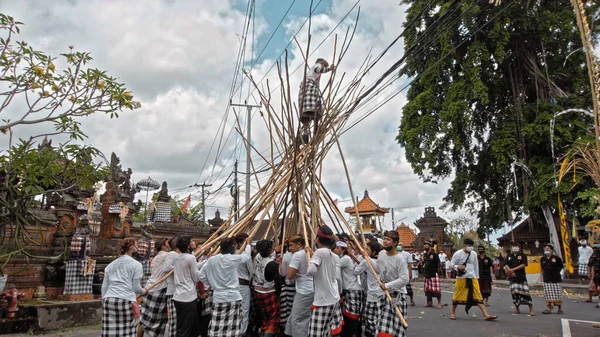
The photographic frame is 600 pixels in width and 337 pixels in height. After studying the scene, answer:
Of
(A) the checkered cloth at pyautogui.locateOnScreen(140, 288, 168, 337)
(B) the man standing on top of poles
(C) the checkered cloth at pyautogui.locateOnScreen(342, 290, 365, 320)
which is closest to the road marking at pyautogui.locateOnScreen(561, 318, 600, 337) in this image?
(C) the checkered cloth at pyautogui.locateOnScreen(342, 290, 365, 320)

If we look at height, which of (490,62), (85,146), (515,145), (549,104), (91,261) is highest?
(490,62)

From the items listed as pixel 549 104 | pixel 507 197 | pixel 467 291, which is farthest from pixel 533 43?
pixel 467 291

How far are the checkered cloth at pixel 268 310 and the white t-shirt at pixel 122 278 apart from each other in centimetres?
132

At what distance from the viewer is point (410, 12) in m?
16.7

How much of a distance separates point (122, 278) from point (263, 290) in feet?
4.83

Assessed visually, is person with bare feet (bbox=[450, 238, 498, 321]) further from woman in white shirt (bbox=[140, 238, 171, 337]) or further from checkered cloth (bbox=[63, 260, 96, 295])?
checkered cloth (bbox=[63, 260, 96, 295])

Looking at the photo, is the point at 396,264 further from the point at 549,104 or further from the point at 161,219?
the point at 161,219

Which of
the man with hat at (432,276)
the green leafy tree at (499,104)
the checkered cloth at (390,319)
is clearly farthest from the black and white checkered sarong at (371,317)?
the green leafy tree at (499,104)

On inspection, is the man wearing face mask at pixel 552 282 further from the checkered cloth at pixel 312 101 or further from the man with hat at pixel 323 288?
the man with hat at pixel 323 288

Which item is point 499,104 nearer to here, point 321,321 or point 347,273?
point 347,273

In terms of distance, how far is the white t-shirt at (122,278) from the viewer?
152 inches

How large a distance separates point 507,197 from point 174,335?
15.1m

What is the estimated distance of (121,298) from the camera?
Result: 384 centimetres

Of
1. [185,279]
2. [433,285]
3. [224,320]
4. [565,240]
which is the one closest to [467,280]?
[433,285]
